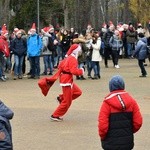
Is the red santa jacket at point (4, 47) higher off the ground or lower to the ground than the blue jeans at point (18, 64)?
higher

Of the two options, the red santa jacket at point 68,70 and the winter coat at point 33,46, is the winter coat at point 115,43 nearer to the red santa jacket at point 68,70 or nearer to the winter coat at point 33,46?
the winter coat at point 33,46

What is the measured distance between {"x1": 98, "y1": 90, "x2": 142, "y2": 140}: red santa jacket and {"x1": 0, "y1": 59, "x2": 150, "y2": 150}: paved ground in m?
2.18

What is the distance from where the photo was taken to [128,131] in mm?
7582

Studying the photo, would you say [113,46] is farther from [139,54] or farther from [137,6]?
[137,6]

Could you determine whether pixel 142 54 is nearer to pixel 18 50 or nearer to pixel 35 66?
pixel 35 66

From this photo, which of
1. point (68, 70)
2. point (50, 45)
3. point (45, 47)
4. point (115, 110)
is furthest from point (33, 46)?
point (115, 110)

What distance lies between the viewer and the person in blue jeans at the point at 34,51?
A: 2108cm

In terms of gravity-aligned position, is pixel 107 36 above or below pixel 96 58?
above

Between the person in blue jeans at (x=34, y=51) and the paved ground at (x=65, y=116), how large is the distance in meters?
0.66

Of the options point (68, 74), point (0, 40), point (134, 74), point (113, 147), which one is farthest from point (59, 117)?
point (134, 74)

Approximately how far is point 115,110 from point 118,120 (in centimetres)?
14

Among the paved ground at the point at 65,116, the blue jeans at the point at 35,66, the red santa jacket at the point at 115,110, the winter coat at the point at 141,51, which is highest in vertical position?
the red santa jacket at the point at 115,110

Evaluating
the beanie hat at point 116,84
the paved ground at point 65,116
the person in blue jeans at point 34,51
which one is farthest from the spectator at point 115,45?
the beanie hat at point 116,84

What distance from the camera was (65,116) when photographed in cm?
1309
